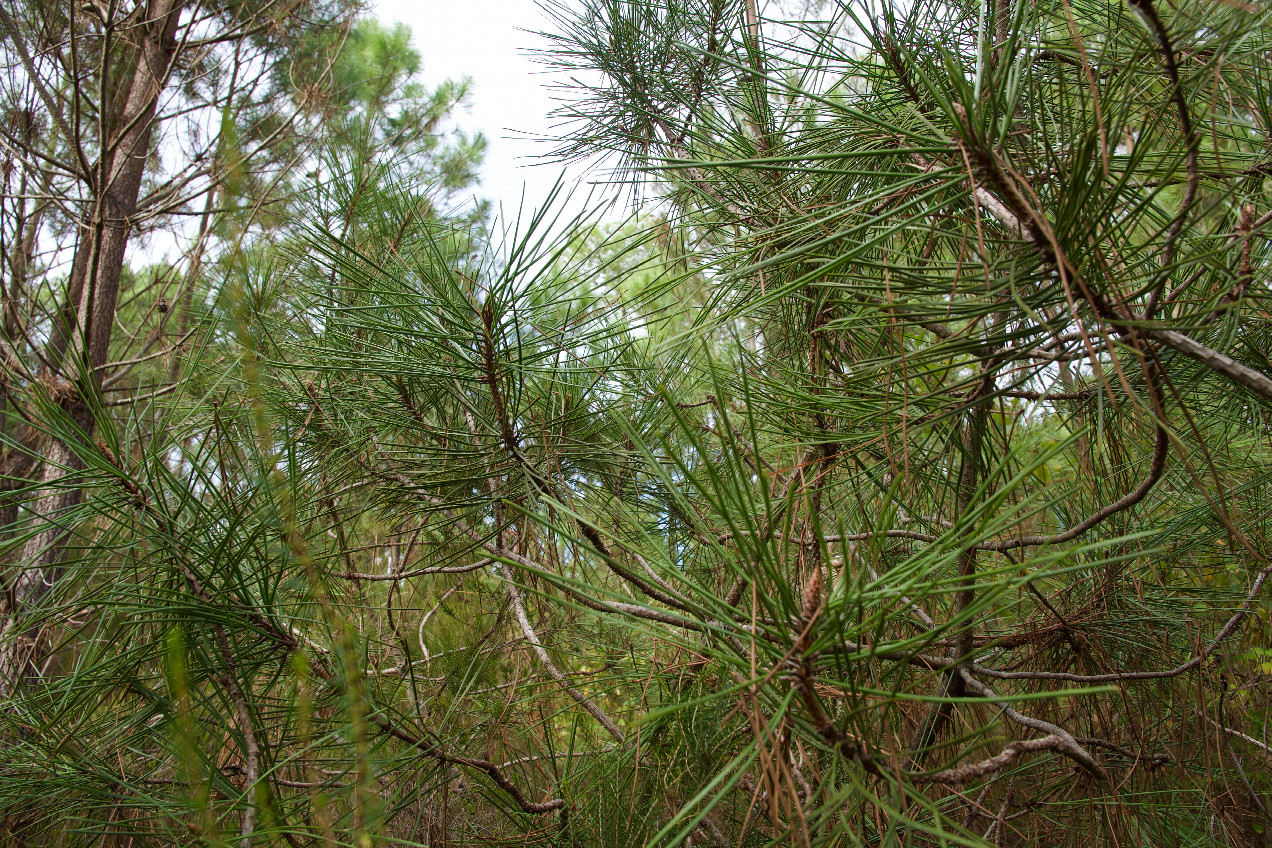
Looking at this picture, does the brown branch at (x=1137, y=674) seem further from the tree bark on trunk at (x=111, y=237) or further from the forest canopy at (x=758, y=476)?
the tree bark on trunk at (x=111, y=237)

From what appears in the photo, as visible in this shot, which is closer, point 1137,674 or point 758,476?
point 758,476

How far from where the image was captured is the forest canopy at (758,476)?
0.36 meters

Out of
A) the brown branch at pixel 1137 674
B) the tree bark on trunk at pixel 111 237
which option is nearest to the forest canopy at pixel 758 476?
the brown branch at pixel 1137 674

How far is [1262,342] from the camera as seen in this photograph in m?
0.73

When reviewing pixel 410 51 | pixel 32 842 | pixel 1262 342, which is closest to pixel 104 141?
pixel 32 842

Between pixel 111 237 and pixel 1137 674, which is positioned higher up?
pixel 111 237

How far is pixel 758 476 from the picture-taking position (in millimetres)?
287

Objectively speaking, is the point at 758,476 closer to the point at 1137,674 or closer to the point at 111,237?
the point at 1137,674

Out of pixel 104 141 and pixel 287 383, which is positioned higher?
pixel 104 141

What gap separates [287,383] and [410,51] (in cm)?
263

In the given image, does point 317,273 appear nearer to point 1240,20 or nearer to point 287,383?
point 287,383

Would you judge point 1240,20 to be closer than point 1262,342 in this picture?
Yes

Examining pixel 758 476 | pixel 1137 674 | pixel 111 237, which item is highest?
pixel 111 237

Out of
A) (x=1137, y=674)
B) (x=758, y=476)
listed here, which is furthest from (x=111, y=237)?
(x=1137, y=674)
